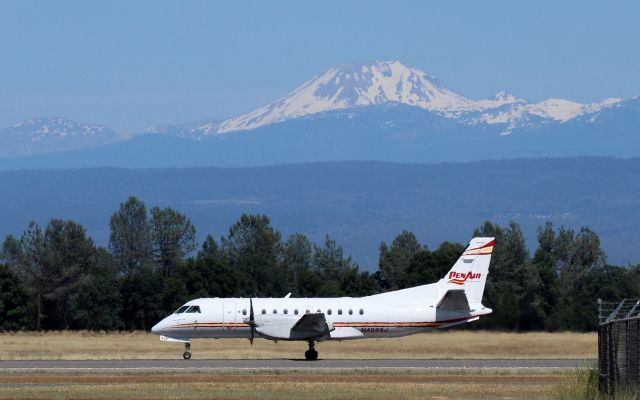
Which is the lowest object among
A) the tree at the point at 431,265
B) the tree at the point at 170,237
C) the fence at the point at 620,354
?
the fence at the point at 620,354

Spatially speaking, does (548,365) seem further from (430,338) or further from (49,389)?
(49,389)

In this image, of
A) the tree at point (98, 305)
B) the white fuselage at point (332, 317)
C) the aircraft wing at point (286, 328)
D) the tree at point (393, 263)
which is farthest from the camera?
the tree at point (393, 263)

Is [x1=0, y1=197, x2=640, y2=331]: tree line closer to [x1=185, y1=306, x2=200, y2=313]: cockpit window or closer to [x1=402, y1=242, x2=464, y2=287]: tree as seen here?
[x1=402, y1=242, x2=464, y2=287]: tree

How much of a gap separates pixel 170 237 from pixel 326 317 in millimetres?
59090

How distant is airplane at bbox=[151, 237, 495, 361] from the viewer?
167 feet

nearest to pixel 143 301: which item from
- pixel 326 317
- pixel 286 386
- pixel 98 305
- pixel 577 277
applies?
pixel 98 305

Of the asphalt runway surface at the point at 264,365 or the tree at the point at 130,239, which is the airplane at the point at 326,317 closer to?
the asphalt runway surface at the point at 264,365

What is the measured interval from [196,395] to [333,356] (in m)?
18.2

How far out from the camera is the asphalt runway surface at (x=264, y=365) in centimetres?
4478

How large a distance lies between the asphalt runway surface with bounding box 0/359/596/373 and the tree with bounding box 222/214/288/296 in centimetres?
3681

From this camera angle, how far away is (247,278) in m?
87.9

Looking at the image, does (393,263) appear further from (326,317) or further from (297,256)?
(326,317)

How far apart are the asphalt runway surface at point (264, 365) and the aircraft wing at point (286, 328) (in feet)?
3.04

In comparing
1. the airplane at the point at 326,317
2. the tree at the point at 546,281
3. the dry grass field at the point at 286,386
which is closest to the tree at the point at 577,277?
the tree at the point at 546,281
